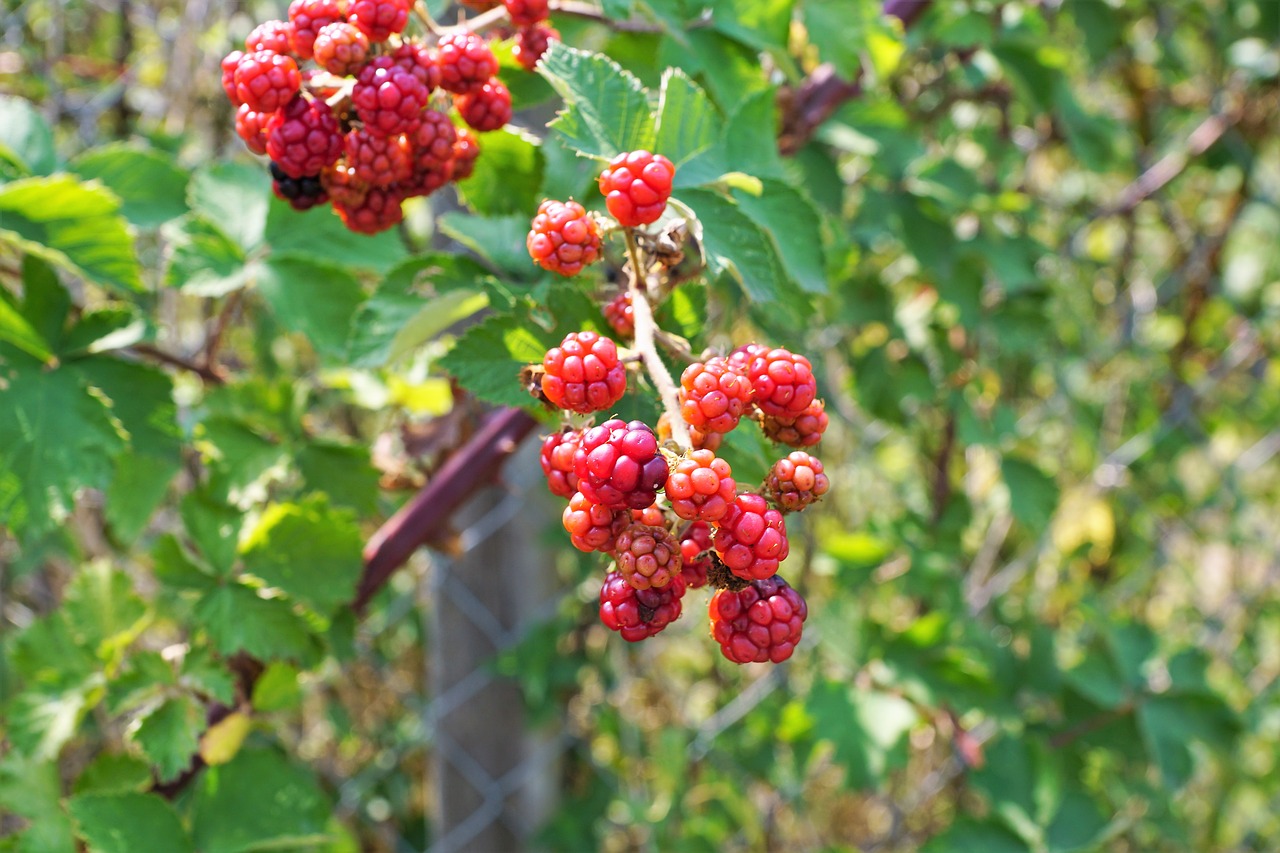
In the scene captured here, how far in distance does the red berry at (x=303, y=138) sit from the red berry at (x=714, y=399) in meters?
0.32

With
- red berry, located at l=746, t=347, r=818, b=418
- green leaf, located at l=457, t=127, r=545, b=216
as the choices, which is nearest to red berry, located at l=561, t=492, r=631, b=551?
red berry, located at l=746, t=347, r=818, b=418

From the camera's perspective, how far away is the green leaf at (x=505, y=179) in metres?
0.87

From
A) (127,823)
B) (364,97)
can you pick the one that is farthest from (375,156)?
(127,823)

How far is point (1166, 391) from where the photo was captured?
1.97 m

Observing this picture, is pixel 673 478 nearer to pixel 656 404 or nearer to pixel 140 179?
pixel 656 404

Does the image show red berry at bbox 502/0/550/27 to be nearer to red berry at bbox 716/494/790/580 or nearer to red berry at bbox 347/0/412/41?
red berry at bbox 347/0/412/41

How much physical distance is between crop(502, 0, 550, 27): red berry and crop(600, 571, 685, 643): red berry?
406 millimetres

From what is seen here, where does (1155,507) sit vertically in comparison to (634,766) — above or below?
above

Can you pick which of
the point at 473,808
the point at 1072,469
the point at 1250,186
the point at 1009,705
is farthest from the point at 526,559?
the point at 1250,186

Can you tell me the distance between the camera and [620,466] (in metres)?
0.50

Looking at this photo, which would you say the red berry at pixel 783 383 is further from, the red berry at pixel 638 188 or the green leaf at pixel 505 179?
the green leaf at pixel 505 179

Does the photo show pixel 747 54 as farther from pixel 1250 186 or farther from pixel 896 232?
pixel 1250 186

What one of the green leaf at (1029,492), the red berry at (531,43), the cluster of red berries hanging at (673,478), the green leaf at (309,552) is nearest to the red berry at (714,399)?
the cluster of red berries hanging at (673,478)

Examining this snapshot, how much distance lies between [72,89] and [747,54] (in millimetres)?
1498
